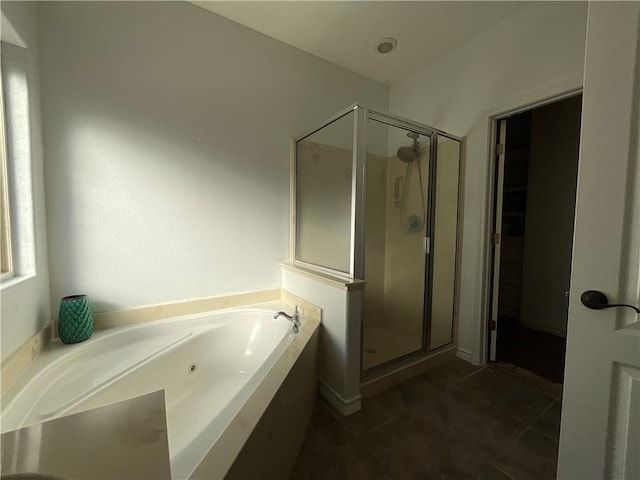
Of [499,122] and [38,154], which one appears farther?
[499,122]

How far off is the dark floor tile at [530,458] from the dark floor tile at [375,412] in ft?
1.62

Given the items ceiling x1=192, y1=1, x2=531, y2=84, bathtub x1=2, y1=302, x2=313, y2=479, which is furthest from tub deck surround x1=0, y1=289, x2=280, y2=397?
ceiling x1=192, y1=1, x2=531, y2=84

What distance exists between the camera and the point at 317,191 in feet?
6.49

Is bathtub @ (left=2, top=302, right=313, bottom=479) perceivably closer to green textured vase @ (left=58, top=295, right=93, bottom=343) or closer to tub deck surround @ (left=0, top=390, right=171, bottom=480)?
green textured vase @ (left=58, top=295, right=93, bottom=343)

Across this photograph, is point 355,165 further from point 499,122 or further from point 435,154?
point 499,122

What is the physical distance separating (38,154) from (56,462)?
1505 millimetres

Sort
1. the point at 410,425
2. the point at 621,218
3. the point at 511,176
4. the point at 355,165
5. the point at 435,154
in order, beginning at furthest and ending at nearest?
1. the point at 511,176
2. the point at 435,154
3. the point at 355,165
4. the point at 410,425
5. the point at 621,218

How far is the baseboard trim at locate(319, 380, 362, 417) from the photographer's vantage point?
147 cm

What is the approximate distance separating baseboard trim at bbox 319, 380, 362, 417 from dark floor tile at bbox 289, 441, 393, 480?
24 cm

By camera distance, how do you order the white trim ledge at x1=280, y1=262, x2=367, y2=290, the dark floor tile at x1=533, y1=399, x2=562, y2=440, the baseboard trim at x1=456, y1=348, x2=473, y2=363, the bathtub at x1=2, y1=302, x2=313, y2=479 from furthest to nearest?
1. the baseboard trim at x1=456, y1=348, x2=473, y2=363
2. the white trim ledge at x1=280, y1=262, x2=367, y2=290
3. the dark floor tile at x1=533, y1=399, x2=562, y2=440
4. the bathtub at x1=2, y1=302, x2=313, y2=479

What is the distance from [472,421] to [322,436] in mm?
842

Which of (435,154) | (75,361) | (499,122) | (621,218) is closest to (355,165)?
(435,154)

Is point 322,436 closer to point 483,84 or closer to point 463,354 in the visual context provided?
point 463,354

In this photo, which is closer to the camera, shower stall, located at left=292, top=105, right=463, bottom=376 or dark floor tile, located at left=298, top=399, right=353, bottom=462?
dark floor tile, located at left=298, top=399, right=353, bottom=462
